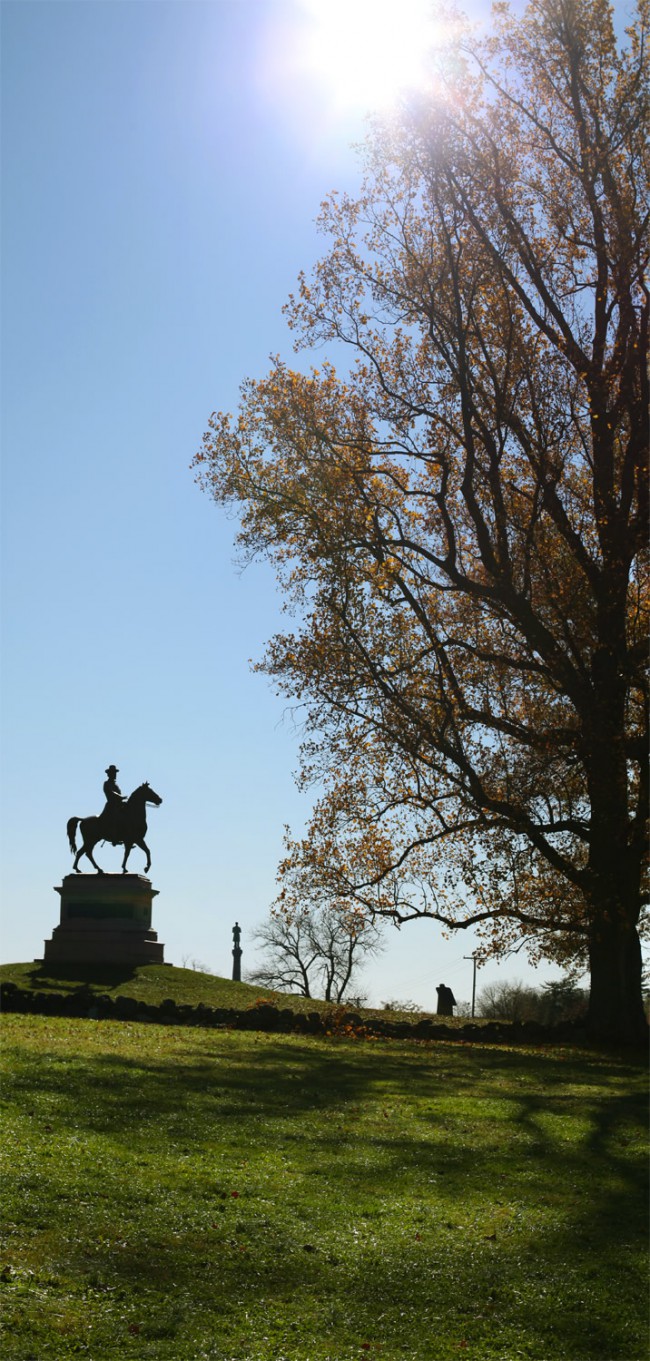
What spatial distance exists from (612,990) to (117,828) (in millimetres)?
16496

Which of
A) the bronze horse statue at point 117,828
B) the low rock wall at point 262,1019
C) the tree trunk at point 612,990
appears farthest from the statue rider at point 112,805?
the tree trunk at point 612,990

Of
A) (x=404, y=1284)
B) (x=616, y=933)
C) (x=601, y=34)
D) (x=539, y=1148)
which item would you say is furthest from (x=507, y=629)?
(x=404, y=1284)

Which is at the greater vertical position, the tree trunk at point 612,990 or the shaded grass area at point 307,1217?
the tree trunk at point 612,990

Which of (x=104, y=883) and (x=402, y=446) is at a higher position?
(x=402, y=446)

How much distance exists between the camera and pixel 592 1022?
2312 cm

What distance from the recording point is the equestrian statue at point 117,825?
34.6 meters

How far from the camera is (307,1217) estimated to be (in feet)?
31.3

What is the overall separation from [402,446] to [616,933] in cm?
1039

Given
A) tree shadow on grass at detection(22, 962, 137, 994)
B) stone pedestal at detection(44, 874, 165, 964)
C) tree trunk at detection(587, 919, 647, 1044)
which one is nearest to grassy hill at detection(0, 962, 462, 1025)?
tree shadow on grass at detection(22, 962, 137, 994)

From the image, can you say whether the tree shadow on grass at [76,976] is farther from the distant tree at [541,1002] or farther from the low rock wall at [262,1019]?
the distant tree at [541,1002]

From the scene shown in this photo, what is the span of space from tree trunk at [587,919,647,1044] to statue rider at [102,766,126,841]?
52.3ft

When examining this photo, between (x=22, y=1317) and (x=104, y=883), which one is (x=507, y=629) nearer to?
(x=104, y=883)

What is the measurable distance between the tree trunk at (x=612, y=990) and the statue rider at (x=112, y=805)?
628 inches

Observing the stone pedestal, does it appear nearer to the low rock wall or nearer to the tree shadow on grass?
Answer: the tree shadow on grass
